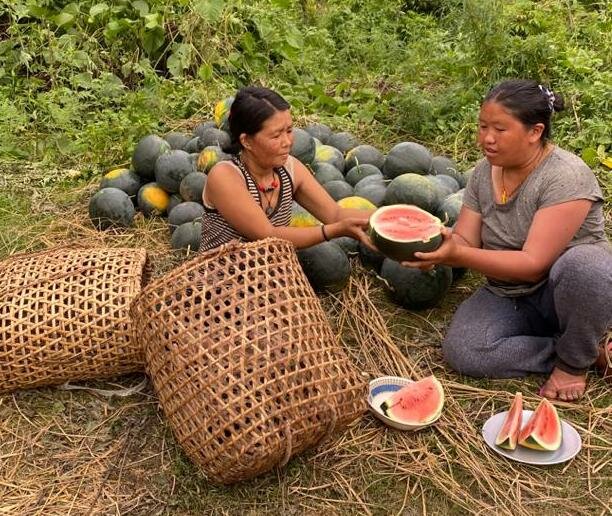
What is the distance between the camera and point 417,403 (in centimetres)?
332

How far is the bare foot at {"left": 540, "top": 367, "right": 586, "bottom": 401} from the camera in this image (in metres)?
3.43

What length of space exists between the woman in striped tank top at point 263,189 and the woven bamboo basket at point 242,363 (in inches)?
20.2

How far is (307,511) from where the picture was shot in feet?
9.43

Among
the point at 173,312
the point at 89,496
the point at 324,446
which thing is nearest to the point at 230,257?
the point at 173,312

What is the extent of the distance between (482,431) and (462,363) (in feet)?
1.47

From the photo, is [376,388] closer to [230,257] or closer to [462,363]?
[462,363]

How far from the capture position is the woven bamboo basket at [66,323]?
3350mm

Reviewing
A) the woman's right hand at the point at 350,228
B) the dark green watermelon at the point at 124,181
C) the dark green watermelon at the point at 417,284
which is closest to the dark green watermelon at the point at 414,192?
the dark green watermelon at the point at 417,284

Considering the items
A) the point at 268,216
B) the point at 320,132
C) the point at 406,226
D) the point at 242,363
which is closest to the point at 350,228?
the point at 406,226

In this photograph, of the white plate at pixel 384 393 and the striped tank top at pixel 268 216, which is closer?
the white plate at pixel 384 393

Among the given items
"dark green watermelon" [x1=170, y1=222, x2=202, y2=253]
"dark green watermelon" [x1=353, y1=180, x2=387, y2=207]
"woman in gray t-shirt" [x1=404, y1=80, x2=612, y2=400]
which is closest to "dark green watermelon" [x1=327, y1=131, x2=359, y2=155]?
"dark green watermelon" [x1=353, y1=180, x2=387, y2=207]

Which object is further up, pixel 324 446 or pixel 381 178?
pixel 381 178

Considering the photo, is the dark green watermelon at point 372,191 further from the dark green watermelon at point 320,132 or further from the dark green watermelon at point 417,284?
the dark green watermelon at point 320,132

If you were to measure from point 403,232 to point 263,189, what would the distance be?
0.77m
